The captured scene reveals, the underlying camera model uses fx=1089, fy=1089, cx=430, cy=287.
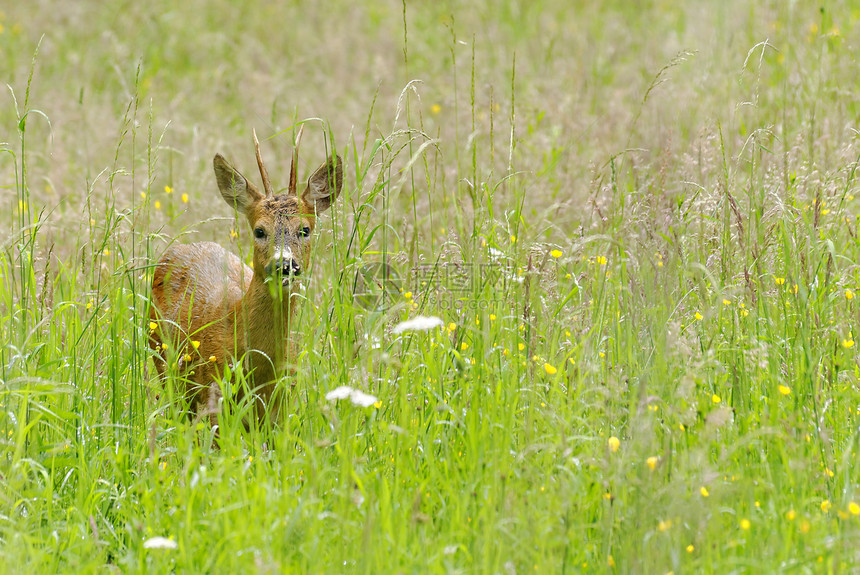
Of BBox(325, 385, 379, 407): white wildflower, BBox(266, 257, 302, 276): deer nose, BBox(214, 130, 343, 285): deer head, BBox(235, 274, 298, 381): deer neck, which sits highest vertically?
BBox(214, 130, 343, 285): deer head

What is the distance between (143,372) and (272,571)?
1.35m

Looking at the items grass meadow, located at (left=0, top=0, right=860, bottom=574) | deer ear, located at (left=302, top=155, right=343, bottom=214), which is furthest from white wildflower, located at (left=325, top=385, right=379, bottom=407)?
deer ear, located at (left=302, top=155, right=343, bottom=214)

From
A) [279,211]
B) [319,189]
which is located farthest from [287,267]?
[319,189]

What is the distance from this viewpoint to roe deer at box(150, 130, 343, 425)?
423cm

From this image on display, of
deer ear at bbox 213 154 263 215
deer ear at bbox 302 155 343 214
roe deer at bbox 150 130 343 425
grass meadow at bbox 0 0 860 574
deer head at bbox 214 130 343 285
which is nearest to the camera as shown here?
grass meadow at bbox 0 0 860 574

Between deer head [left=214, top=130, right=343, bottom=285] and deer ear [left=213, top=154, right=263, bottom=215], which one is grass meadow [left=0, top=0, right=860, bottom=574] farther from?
deer ear [left=213, top=154, right=263, bottom=215]

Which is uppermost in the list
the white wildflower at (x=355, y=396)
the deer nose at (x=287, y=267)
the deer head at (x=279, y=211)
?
the deer head at (x=279, y=211)

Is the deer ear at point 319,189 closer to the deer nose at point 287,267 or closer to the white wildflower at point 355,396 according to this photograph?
the deer nose at point 287,267

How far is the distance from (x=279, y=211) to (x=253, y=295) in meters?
0.37

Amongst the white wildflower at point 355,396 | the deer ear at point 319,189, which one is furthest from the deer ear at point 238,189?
the white wildflower at point 355,396

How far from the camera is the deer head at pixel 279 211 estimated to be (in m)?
4.45

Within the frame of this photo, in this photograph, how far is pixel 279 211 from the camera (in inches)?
179

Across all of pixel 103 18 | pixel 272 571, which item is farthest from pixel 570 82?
pixel 272 571

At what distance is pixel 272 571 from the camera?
2539 millimetres
